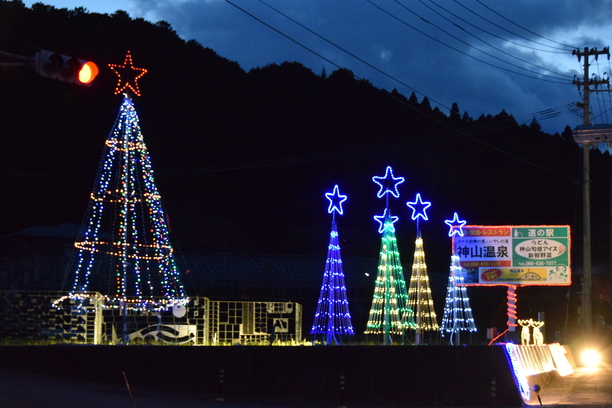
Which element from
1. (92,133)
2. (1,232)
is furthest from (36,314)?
(92,133)

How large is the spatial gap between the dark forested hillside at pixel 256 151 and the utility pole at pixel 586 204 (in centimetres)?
2165

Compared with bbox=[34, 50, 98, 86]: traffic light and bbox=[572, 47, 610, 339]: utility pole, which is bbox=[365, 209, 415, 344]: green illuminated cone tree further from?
bbox=[34, 50, 98, 86]: traffic light

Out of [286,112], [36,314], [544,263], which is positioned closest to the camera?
[36,314]

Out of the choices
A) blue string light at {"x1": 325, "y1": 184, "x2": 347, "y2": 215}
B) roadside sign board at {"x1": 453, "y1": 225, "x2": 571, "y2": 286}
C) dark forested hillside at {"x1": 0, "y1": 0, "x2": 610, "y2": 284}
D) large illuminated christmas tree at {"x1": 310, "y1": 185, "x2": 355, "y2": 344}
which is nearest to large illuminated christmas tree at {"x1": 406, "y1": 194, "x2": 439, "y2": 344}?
roadside sign board at {"x1": 453, "y1": 225, "x2": 571, "y2": 286}

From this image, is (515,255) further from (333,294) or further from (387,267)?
(333,294)

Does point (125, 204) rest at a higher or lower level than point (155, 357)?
higher

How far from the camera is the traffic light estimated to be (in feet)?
33.8

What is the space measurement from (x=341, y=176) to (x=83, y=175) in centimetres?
2609

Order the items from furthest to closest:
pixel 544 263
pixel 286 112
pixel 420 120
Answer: pixel 420 120 → pixel 286 112 → pixel 544 263

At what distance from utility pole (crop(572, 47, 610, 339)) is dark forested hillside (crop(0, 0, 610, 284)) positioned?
21.7 meters

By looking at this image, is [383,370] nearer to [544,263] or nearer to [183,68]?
[544,263]

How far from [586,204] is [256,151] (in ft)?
137

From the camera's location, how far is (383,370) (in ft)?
59.5

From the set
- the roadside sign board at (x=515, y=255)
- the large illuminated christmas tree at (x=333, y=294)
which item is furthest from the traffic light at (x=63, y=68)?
the roadside sign board at (x=515, y=255)
